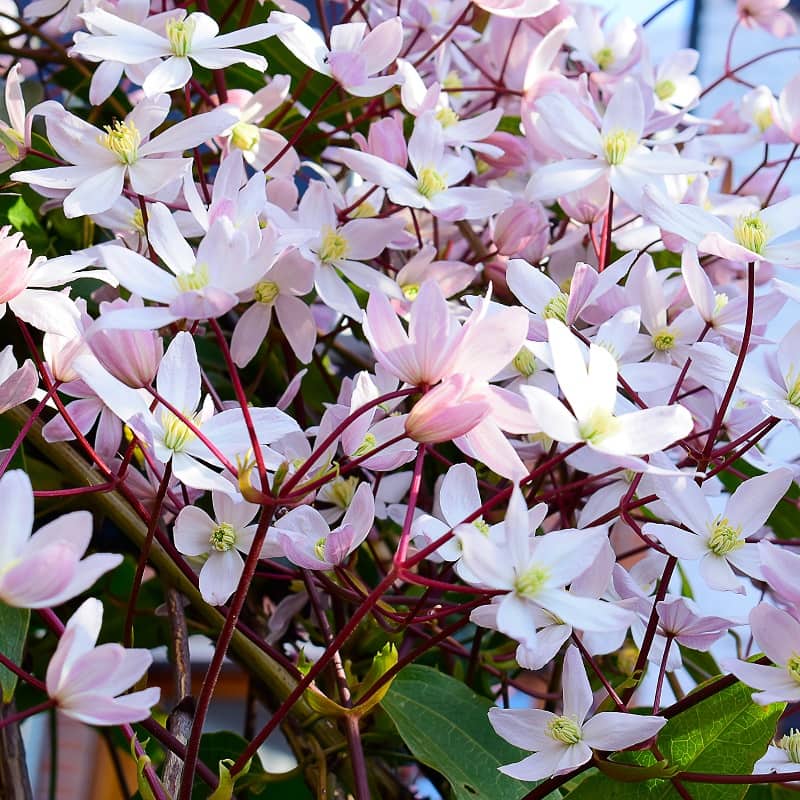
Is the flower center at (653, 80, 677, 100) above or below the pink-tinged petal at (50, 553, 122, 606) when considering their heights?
below

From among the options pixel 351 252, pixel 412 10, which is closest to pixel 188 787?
pixel 351 252

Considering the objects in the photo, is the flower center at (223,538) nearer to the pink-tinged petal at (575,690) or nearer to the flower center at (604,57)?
the pink-tinged petal at (575,690)

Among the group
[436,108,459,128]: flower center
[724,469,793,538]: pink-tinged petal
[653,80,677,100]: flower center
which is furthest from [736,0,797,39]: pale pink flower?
[724,469,793,538]: pink-tinged petal

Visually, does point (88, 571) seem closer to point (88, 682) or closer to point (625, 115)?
Result: point (88, 682)

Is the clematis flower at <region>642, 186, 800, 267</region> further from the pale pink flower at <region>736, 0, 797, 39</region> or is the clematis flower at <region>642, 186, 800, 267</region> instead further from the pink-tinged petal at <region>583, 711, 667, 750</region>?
the pale pink flower at <region>736, 0, 797, 39</region>

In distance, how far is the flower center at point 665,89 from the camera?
46 centimetres

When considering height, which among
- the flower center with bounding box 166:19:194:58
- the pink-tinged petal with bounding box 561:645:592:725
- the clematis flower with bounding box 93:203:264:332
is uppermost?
the flower center with bounding box 166:19:194:58

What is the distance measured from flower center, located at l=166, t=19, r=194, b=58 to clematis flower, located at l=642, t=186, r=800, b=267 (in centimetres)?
13

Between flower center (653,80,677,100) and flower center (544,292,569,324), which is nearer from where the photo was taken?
flower center (544,292,569,324)

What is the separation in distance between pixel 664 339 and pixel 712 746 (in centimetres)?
11

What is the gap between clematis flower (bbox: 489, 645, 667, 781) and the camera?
9.2 inches

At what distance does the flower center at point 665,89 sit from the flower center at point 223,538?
31 cm

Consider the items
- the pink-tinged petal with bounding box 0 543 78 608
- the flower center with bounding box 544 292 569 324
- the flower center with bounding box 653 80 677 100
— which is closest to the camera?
the pink-tinged petal with bounding box 0 543 78 608

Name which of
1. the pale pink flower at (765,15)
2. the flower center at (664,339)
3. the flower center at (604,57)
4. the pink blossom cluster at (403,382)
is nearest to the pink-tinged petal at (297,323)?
the pink blossom cluster at (403,382)
